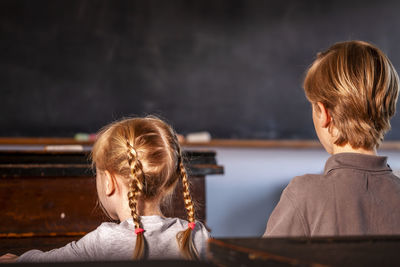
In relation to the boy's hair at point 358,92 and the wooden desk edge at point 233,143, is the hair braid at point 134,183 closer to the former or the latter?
the boy's hair at point 358,92

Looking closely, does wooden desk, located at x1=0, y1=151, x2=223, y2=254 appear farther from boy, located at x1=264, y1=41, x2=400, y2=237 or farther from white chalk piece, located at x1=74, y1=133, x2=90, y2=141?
white chalk piece, located at x1=74, y1=133, x2=90, y2=141

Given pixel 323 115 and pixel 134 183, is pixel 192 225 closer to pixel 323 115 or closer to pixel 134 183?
pixel 134 183

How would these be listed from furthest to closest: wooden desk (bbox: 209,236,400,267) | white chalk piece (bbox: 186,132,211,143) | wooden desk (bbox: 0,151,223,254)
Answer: white chalk piece (bbox: 186,132,211,143)
wooden desk (bbox: 0,151,223,254)
wooden desk (bbox: 209,236,400,267)

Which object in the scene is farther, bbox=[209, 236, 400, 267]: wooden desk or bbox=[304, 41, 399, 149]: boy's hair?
bbox=[304, 41, 399, 149]: boy's hair

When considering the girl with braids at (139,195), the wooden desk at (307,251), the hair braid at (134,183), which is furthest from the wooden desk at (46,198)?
the wooden desk at (307,251)

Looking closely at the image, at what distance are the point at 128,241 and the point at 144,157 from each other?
0.20m

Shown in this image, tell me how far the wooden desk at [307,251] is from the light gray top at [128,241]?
0.62 meters

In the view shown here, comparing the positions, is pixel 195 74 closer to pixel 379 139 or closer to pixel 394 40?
pixel 394 40

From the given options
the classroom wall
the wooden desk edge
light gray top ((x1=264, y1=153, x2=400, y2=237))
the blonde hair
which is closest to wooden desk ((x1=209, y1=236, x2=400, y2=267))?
light gray top ((x1=264, y1=153, x2=400, y2=237))

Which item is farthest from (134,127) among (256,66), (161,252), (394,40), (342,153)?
(394,40)

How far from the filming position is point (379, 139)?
3.21ft

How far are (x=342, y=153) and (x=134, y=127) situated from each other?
0.48 meters

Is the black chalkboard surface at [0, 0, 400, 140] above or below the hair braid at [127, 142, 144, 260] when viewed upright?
above

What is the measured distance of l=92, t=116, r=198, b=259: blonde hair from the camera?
3.48 ft
